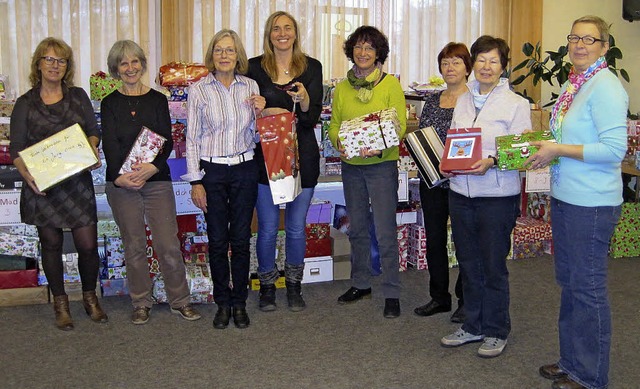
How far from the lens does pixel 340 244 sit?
406 cm

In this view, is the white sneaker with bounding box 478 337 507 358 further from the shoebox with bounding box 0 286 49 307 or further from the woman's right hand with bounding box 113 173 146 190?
the shoebox with bounding box 0 286 49 307

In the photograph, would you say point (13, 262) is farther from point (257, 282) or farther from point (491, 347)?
point (491, 347)

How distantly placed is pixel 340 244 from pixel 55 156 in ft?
5.68

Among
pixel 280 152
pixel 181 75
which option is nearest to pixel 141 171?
pixel 280 152

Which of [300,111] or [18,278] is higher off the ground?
[300,111]

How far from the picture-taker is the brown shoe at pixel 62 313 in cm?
322

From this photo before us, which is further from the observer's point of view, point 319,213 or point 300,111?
point 319,213

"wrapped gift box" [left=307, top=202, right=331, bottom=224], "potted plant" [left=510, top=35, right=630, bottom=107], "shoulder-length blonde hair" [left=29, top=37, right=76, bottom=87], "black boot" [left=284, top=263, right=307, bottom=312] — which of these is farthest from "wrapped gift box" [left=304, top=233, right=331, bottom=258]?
"potted plant" [left=510, top=35, right=630, bottom=107]

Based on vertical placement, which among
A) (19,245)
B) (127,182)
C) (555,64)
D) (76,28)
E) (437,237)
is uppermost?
(76,28)

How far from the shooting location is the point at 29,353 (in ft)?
9.61

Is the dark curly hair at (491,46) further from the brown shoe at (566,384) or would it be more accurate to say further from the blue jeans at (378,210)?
the brown shoe at (566,384)

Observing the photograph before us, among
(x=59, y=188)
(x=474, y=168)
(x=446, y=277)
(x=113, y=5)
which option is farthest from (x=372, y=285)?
(x=113, y=5)

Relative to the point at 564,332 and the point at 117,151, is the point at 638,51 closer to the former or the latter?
the point at 564,332

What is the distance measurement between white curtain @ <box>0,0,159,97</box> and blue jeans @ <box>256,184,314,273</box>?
8.28 feet
